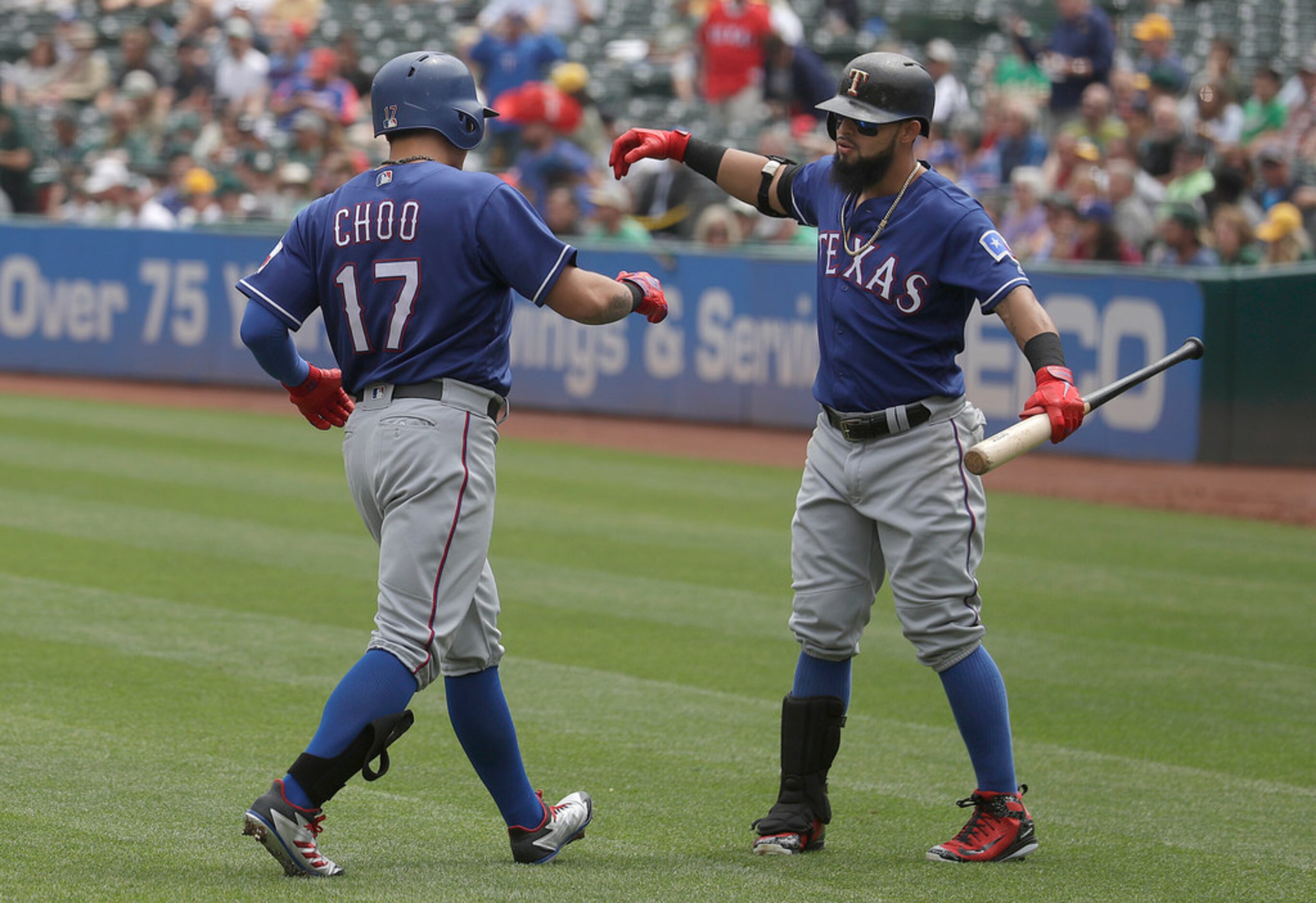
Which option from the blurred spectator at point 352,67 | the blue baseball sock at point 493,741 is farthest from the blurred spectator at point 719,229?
the blue baseball sock at point 493,741

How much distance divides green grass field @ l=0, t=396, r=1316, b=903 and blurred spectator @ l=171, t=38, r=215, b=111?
38.4ft

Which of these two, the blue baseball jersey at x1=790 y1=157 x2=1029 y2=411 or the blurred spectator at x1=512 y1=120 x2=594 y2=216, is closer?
the blue baseball jersey at x1=790 y1=157 x2=1029 y2=411

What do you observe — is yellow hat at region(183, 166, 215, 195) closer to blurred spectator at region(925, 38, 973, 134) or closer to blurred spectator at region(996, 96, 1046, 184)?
blurred spectator at region(925, 38, 973, 134)

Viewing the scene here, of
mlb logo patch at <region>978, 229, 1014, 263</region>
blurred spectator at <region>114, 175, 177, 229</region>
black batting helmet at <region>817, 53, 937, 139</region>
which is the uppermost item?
black batting helmet at <region>817, 53, 937, 139</region>

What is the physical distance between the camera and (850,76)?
4.53 meters

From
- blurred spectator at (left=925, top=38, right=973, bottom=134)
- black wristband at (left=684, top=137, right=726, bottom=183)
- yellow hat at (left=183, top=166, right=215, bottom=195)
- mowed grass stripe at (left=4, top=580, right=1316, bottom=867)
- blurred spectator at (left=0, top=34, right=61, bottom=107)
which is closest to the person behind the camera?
black wristband at (left=684, top=137, right=726, bottom=183)

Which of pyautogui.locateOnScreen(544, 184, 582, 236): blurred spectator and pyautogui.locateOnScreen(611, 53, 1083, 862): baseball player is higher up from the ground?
pyautogui.locateOnScreen(544, 184, 582, 236): blurred spectator

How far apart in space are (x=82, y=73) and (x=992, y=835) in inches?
830

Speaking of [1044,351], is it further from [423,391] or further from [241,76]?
[241,76]

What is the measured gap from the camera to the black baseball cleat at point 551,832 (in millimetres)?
4293

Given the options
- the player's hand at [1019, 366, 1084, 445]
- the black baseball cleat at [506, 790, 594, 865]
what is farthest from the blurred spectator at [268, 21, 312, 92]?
the player's hand at [1019, 366, 1084, 445]

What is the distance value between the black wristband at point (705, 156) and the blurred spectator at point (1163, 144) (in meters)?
10.4

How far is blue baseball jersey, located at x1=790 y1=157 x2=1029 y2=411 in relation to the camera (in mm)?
4426

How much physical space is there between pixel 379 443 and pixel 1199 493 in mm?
8893
